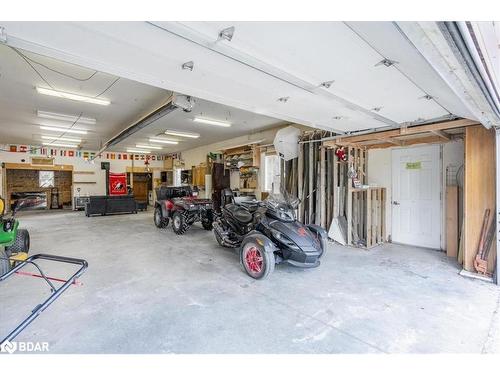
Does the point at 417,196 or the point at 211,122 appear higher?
the point at 211,122

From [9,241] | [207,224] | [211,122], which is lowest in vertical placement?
[207,224]

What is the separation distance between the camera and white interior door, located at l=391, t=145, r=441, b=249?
4.59m

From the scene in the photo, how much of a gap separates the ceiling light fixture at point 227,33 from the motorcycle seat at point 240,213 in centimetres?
283

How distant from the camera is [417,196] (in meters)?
4.80

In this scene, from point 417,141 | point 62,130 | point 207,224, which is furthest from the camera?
point 62,130

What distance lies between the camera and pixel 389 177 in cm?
521

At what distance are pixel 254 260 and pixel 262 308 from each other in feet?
2.74

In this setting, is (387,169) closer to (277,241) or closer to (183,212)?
(277,241)

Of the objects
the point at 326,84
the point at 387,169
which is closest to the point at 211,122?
the point at 387,169

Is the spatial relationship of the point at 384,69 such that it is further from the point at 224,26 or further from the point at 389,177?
the point at 389,177

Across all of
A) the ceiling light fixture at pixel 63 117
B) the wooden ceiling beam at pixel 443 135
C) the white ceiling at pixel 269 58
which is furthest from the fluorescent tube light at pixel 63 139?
the wooden ceiling beam at pixel 443 135

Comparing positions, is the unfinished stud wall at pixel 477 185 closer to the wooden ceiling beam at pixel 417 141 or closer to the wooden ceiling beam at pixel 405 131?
the wooden ceiling beam at pixel 405 131

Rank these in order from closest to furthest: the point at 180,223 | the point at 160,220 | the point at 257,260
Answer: the point at 257,260 < the point at 180,223 < the point at 160,220
